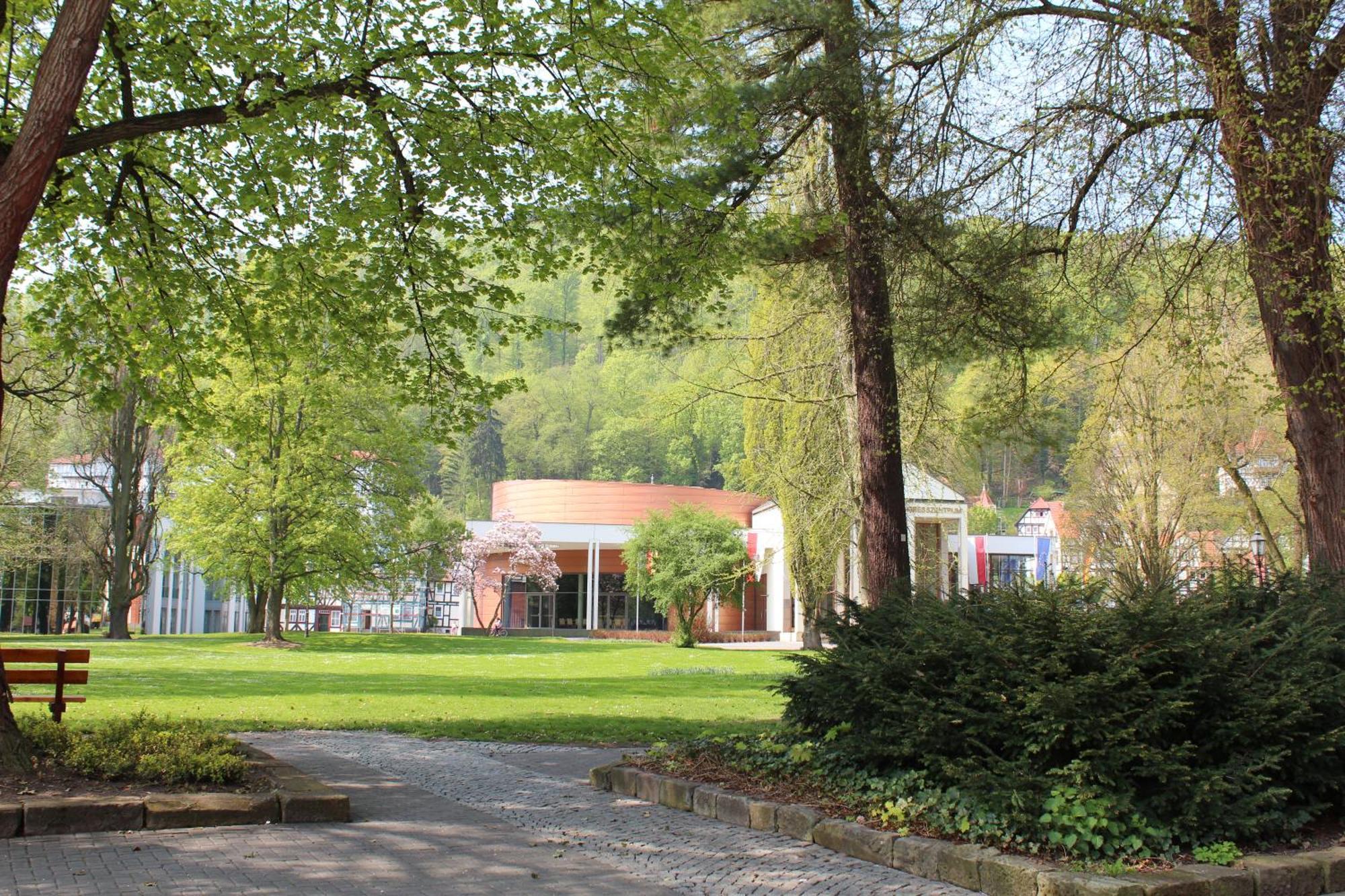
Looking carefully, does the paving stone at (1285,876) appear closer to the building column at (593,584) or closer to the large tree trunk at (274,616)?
the large tree trunk at (274,616)

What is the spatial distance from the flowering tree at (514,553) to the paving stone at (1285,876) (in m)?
56.2

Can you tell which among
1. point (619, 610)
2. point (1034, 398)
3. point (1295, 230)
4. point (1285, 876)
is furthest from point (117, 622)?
point (1285, 876)

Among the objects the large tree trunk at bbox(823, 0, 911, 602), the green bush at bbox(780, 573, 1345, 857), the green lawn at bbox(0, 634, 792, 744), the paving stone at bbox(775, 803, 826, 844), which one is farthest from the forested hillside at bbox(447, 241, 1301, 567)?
the paving stone at bbox(775, 803, 826, 844)

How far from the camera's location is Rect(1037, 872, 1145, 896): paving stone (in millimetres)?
5297

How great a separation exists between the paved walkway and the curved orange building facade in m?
57.1

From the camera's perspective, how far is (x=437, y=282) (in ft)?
38.9

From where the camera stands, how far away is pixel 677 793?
26.9 ft

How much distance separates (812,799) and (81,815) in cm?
469

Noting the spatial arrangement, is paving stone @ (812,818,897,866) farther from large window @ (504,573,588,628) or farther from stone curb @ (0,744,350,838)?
large window @ (504,573,588,628)

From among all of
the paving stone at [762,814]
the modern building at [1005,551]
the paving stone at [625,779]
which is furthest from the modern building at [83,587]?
the modern building at [1005,551]

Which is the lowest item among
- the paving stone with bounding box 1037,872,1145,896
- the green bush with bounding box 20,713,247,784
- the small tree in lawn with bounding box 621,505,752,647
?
the paving stone with bounding box 1037,872,1145,896

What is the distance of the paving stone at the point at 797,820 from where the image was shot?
705 cm

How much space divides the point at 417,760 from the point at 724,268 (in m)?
6.08

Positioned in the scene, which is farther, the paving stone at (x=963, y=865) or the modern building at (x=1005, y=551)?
the modern building at (x=1005, y=551)
